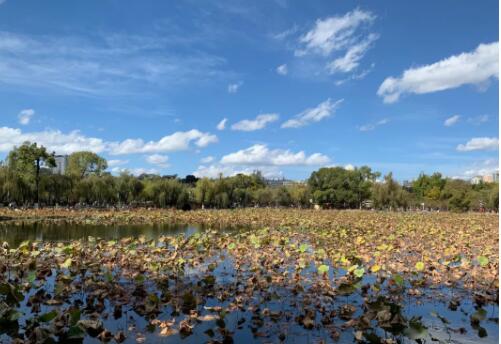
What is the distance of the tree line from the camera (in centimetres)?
3500

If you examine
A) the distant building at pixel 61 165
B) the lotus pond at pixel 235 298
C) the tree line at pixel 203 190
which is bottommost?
the lotus pond at pixel 235 298

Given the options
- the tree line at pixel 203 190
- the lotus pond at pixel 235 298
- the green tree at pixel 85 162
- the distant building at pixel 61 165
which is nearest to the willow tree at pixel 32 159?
the tree line at pixel 203 190

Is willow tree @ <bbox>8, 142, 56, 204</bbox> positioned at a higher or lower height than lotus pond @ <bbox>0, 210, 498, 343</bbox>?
higher

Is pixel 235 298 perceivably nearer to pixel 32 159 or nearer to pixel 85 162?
pixel 32 159

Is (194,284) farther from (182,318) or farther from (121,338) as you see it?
(121,338)

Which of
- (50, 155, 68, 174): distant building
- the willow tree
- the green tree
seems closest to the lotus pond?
the willow tree

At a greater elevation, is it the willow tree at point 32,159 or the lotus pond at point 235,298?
the willow tree at point 32,159

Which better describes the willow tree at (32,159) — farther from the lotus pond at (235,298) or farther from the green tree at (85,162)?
the lotus pond at (235,298)

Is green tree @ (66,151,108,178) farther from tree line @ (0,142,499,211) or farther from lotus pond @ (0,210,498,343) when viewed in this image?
lotus pond @ (0,210,498,343)

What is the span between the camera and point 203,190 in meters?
50.4

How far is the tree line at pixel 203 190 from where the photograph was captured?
35000 millimetres

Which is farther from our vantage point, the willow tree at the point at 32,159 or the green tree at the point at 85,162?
the green tree at the point at 85,162

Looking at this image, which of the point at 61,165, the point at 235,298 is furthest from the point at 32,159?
the point at 61,165

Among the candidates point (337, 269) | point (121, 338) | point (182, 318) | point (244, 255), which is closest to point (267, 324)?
point (182, 318)
